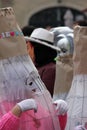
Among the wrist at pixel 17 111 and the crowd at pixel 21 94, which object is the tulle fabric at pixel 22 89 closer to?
the crowd at pixel 21 94

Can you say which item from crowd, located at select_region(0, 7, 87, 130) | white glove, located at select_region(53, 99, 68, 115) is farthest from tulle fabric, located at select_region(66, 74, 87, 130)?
white glove, located at select_region(53, 99, 68, 115)

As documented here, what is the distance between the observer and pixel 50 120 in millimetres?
3369

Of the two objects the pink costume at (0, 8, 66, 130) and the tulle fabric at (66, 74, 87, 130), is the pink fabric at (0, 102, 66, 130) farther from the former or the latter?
the tulle fabric at (66, 74, 87, 130)

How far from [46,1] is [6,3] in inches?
91.4

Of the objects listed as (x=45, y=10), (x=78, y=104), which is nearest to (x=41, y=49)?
(x=78, y=104)

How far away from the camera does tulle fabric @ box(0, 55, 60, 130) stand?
3.36 m

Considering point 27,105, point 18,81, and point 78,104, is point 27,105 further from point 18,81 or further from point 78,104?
point 78,104

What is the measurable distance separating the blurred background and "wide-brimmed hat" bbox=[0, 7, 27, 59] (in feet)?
54.3

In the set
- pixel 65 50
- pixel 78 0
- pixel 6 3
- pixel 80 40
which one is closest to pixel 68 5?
pixel 78 0

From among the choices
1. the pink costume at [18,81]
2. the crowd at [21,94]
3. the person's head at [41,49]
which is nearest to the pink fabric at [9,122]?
the crowd at [21,94]

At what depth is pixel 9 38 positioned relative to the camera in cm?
348

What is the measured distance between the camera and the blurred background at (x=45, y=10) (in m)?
20.3

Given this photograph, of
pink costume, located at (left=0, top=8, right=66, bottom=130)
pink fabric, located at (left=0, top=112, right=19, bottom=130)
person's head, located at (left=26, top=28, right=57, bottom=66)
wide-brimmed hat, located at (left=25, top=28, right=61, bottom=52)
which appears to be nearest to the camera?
pink fabric, located at (left=0, top=112, right=19, bottom=130)

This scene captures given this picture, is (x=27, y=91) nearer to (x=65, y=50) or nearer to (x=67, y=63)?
(x=67, y=63)
